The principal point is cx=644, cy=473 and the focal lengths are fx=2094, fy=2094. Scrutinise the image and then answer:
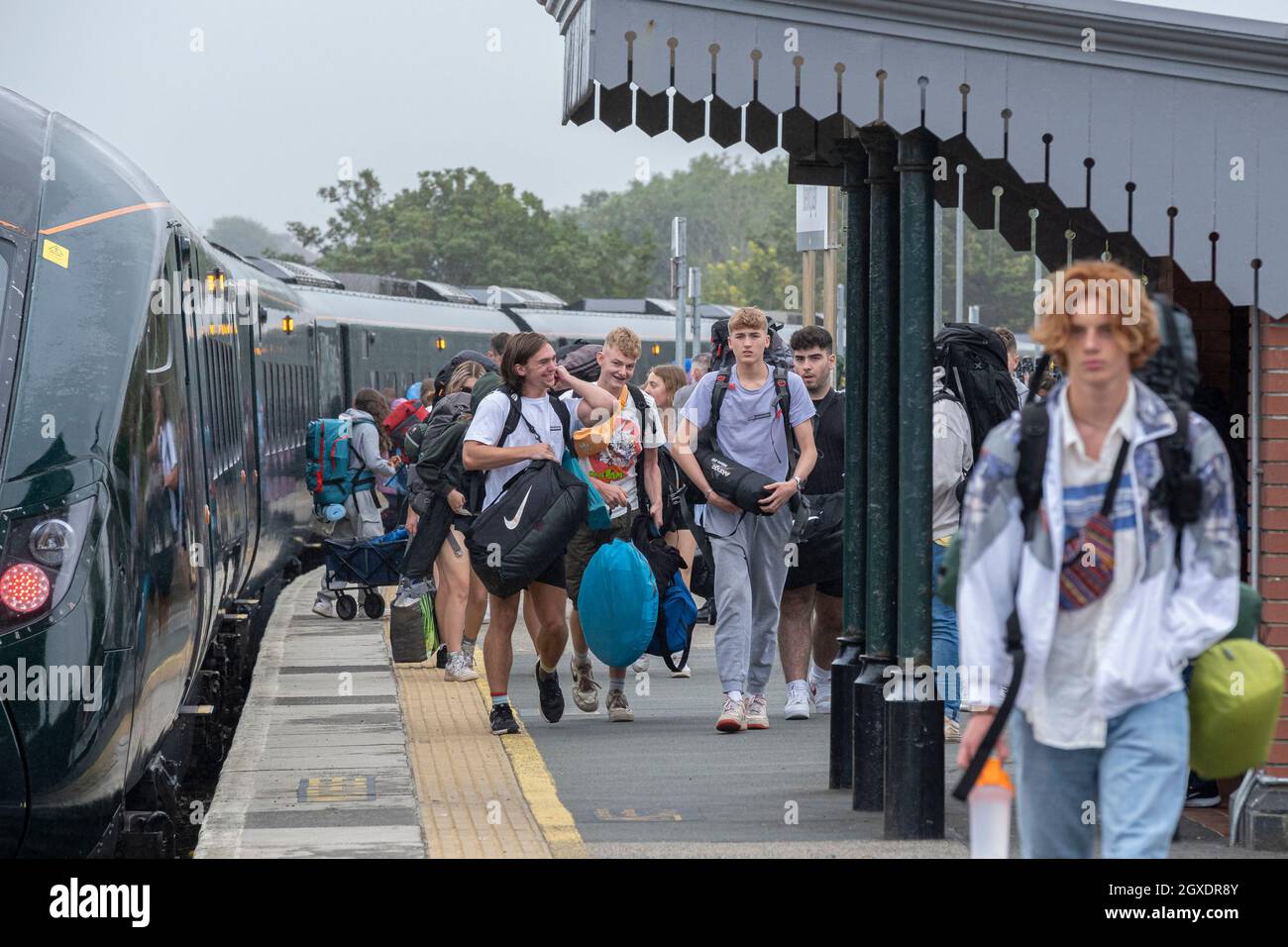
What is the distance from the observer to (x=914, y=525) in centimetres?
734

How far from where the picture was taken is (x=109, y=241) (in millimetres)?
7109

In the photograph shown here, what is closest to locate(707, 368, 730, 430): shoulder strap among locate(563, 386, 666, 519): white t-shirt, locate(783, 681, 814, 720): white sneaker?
locate(563, 386, 666, 519): white t-shirt

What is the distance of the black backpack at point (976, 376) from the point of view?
9109mm

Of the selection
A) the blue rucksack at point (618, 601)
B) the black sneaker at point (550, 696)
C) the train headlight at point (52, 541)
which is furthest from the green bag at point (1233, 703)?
the black sneaker at point (550, 696)

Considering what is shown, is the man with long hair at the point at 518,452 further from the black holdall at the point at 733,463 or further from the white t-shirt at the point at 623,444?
the black holdall at the point at 733,463

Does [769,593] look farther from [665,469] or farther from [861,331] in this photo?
[861,331]

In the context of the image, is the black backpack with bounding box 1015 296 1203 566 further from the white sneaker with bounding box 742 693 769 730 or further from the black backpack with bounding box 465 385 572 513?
the white sneaker with bounding box 742 693 769 730

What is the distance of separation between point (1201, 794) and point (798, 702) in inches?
112

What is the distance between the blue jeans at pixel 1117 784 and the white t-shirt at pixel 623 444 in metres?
5.65

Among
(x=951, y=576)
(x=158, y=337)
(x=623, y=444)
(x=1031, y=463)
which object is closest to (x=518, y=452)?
(x=623, y=444)

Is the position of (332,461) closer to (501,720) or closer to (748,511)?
(501,720)

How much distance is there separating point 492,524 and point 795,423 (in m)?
1.64

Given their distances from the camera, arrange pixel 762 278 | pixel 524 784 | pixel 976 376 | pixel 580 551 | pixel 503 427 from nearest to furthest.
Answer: pixel 524 784 < pixel 976 376 < pixel 503 427 < pixel 580 551 < pixel 762 278
